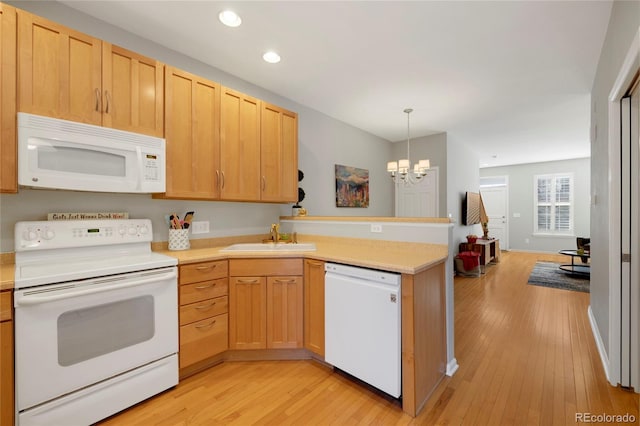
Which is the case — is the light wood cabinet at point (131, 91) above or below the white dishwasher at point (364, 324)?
above

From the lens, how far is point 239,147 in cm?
256

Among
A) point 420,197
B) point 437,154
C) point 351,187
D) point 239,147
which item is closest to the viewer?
point 239,147

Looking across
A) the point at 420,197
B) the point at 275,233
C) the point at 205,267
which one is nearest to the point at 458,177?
the point at 420,197

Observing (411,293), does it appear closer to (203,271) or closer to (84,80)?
(203,271)

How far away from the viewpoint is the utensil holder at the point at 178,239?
232 centimetres

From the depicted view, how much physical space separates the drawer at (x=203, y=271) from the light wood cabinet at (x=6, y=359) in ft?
2.63

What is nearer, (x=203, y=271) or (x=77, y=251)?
(x=77, y=251)

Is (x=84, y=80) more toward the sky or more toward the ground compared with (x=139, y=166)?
more toward the sky

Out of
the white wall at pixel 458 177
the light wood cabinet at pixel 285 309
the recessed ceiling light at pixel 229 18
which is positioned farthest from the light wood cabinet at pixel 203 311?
the white wall at pixel 458 177

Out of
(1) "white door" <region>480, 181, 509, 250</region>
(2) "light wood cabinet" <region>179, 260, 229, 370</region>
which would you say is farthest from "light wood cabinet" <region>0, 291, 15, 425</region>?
(1) "white door" <region>480, 181, 509, 250</region>

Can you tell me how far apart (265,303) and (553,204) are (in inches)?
351

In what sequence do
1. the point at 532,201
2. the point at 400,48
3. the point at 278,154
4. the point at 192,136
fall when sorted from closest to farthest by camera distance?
the point at 192,136, the point at 400,48, the point at 278,154, the point at 532,201

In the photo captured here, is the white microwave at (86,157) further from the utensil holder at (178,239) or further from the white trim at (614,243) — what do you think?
the white trim at (614,243)

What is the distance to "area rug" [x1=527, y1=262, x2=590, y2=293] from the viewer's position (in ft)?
14.3
